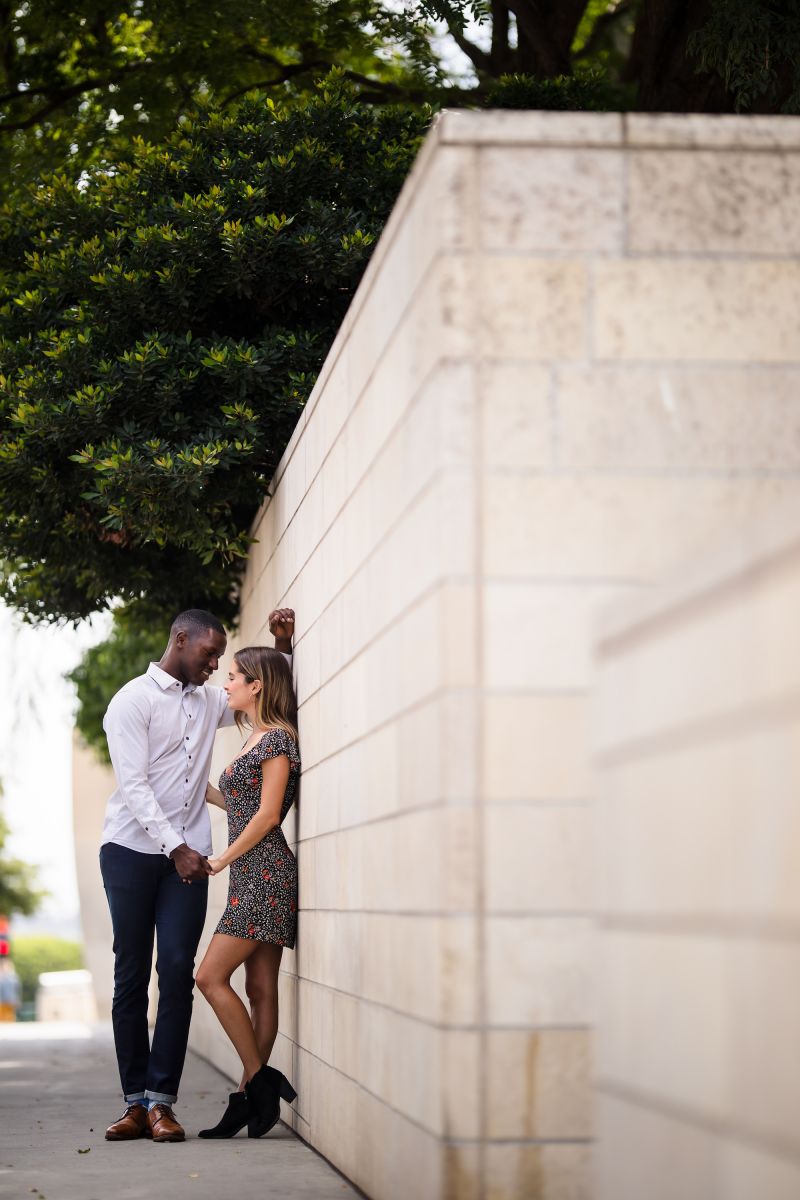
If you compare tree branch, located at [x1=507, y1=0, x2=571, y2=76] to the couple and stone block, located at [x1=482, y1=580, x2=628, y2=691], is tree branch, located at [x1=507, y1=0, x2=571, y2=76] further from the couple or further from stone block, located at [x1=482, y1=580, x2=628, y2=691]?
stone block, located at [x1=482, y1=580, x2=628, y2=691]

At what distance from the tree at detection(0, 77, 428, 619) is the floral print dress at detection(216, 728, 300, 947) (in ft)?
6.22

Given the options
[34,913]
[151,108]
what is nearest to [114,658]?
[151,108]

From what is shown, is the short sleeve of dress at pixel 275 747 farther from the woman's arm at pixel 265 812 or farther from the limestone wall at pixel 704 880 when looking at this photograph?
the limestone wall at pixel 704 880

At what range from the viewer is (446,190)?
3.94m

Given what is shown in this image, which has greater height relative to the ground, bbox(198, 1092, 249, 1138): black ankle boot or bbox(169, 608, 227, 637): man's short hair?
bbox(169, 608, 227, 637): man's short hair

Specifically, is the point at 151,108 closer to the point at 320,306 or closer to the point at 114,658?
the point at 320,306

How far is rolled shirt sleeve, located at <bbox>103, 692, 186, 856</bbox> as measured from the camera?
21.3 feet

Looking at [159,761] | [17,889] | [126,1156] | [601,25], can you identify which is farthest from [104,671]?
[17,889]

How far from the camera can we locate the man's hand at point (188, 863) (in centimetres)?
645

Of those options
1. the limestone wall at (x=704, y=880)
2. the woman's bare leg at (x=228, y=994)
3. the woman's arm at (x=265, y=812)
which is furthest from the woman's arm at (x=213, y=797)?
the limestone wall at (x=704, y=880)

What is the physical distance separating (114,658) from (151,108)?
586 cm

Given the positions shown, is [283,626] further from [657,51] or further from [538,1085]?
[657,51]

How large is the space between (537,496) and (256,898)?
2.96 m

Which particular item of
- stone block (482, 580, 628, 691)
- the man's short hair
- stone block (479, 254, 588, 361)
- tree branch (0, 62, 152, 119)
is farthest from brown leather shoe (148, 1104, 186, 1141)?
tree branch (0, 62, 152, 119)
